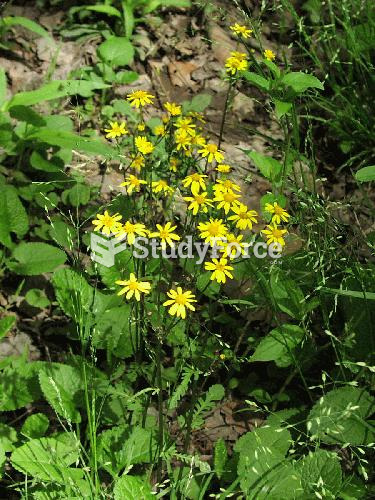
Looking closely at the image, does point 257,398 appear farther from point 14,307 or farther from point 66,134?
point 66,134

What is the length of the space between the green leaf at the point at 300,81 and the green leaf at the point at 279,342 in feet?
Answer: 2.52

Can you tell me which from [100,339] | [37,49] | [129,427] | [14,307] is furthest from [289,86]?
[37,49]

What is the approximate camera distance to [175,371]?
214 centimetres

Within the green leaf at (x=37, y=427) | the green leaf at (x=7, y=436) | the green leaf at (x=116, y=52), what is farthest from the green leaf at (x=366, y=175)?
the green leaf at (x=116, y=52)

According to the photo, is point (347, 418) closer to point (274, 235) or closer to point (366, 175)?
point (274, 235)

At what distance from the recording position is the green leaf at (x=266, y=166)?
6.68ft

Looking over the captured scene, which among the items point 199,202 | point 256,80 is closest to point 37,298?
point 199,202

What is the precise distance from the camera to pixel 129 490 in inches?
63.0

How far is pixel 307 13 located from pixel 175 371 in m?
2.72

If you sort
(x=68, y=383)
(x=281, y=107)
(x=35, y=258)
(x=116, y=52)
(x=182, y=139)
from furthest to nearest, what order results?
(x=116, y=52) < (x=35, y=258) < (x=182, y=139) < (x=68, y=383) < (x=281, y=107)

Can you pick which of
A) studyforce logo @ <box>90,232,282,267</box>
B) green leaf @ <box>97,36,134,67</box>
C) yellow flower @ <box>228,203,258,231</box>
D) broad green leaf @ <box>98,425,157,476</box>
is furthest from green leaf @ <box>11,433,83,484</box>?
green leaf @ <box>97,36,134,67</box>

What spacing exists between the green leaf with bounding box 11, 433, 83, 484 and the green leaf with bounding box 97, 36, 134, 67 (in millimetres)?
2236

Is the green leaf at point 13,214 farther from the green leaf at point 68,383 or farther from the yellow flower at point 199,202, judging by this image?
the yellow flower at point 199,202

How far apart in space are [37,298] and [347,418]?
131 cm
